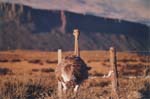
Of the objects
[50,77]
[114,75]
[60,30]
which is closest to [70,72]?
[114,75]

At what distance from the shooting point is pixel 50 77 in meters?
13.4

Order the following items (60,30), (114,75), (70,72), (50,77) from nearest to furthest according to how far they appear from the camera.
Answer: (70,72)
(114,75)
(50,77)
(60,30)

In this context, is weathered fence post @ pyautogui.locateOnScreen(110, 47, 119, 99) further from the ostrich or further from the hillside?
the hillside

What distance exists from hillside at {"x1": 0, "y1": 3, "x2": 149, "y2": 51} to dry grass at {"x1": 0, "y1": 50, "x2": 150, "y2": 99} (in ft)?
0.69

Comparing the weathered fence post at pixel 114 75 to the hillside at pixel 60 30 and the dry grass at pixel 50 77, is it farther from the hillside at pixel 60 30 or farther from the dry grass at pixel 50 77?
the hillside at pixel 60 30

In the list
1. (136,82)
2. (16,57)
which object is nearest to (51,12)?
(16,57)

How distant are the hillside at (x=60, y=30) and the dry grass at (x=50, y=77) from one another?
209mm

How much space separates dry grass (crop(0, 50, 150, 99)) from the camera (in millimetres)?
12461

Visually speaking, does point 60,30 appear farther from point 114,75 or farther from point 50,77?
point 114,75

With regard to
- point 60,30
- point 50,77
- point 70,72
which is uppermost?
point 60,30

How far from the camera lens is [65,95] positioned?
11.9 meters

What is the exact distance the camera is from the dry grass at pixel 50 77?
1246cm

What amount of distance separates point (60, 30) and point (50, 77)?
98 cm

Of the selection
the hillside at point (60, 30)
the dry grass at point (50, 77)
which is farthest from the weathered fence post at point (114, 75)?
the hillside at point (60, 30)
